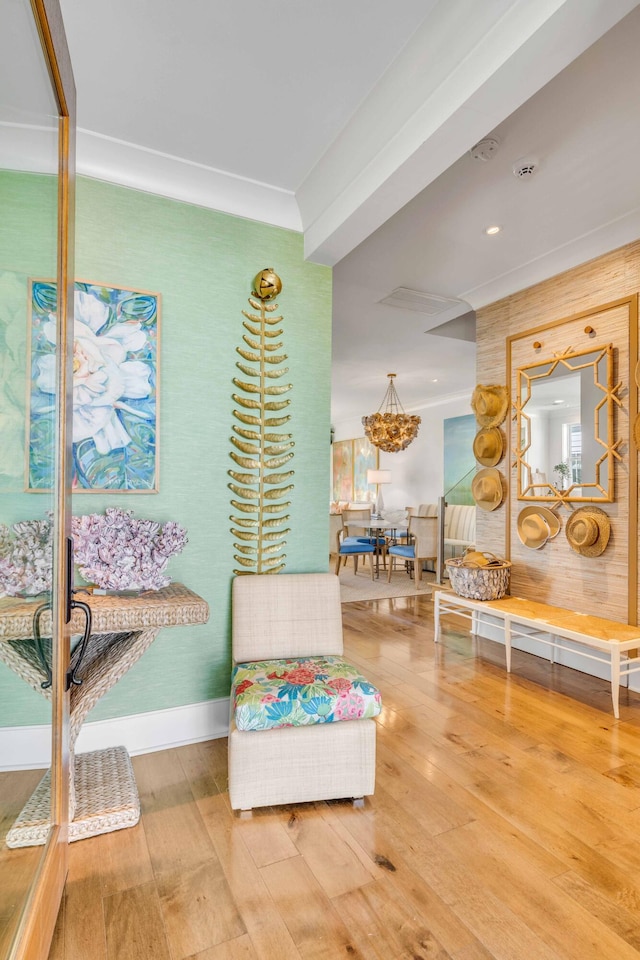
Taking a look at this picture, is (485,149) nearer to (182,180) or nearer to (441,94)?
(441,94)

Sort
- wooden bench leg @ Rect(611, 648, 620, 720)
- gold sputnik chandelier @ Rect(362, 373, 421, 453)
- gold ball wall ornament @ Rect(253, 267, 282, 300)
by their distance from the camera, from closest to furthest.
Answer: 1. gold ball wall ornament @ Rect(253, 267, 282, 300)
2. wooden bench leg @ Rect(611, 648, 620, 720)
3. gold sputnik chandelier @ Rect(362, 373, 421, 453)

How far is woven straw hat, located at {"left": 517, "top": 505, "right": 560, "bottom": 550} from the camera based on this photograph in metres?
3.67

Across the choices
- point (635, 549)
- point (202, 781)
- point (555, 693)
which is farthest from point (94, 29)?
point (555, 693)

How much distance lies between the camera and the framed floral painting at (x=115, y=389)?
2246 millimetres

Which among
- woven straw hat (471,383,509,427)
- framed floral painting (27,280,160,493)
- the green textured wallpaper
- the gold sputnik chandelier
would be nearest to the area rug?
the gold sputnik chandelier

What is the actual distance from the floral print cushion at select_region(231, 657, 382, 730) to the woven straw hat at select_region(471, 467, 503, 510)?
242 cm

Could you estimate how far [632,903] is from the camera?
4.95 feet

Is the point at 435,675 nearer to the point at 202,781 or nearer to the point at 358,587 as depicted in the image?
the point at 202,781

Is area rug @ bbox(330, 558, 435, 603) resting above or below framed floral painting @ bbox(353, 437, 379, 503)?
below

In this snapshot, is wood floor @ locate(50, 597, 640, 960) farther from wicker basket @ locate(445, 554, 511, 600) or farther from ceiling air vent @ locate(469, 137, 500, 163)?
ceiling air vent @ locate(469, 137, 500, 163)

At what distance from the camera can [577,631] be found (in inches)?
117

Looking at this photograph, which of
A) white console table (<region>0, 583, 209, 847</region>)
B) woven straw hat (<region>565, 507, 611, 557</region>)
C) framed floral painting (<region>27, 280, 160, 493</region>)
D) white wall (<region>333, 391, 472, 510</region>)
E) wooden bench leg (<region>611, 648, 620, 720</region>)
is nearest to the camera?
white console table (<region>0, 583, 209, 847</region>)

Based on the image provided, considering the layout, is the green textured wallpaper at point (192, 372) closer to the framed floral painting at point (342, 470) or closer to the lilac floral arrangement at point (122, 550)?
the lilac floral arrangement at point (122, 550)

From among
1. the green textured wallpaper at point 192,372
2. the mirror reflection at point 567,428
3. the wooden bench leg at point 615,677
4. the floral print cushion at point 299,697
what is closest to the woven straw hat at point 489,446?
the mirror reflection at point 567,428
